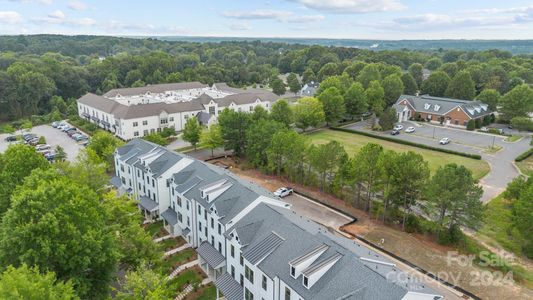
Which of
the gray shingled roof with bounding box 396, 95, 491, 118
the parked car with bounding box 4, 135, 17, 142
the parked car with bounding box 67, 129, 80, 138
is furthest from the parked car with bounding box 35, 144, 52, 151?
the gray shingled roof with bounding box 396, 95, 491, 118

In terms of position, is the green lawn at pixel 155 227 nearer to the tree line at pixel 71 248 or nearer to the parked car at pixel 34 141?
the tree line at pixel 71 248

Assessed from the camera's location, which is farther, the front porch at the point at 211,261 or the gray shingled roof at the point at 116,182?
the gray shingled roof at the point at 116,182

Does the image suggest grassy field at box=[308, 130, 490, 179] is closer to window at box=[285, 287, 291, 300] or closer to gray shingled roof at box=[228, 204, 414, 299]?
gray shingled roof at box=[228, 204, 414, 299]

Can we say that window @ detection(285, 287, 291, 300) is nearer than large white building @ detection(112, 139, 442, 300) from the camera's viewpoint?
No

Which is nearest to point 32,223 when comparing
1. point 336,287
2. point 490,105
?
point 336,287

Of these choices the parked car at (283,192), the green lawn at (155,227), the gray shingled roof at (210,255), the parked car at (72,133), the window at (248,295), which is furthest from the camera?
the parked car at (72,133)

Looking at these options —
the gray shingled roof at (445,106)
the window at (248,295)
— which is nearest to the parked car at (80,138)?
the window at (248,295)

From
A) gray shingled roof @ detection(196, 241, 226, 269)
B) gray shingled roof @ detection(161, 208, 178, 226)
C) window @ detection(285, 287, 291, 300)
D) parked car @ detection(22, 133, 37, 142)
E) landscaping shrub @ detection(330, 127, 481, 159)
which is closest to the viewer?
window @ detection(285, 287, 291, 300)
